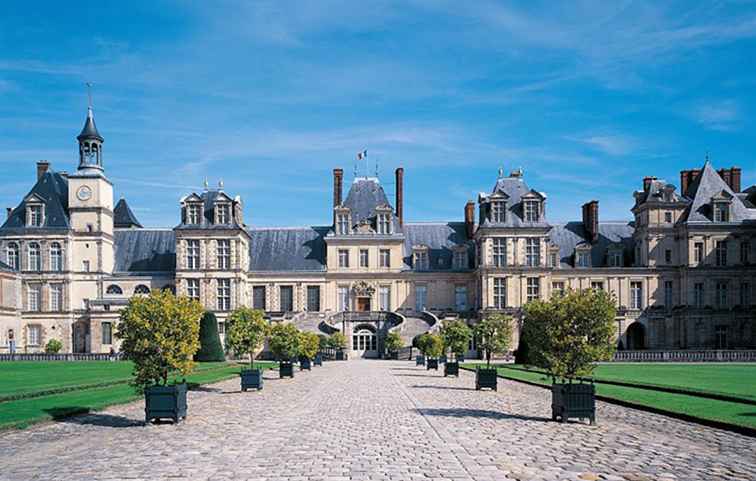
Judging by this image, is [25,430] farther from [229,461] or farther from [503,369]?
[503,369]

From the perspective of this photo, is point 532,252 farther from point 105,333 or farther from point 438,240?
point 105,333

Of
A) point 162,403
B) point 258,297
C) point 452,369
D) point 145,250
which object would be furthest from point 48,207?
point 162,403

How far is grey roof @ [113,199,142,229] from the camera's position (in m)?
67.0

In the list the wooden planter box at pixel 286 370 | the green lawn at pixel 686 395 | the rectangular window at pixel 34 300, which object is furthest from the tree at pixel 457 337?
the rectangular window at pixel 34 300

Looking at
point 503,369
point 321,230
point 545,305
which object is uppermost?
point 321,230

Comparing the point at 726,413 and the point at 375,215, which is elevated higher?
the point at 375,215

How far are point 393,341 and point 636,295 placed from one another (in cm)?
1875

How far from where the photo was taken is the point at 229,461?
465 inches

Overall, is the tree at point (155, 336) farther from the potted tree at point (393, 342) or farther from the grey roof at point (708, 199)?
the grey roof at point (708, 199)

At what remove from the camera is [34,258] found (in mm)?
57312

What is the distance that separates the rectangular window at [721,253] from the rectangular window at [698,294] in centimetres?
196

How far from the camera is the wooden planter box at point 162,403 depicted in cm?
1623

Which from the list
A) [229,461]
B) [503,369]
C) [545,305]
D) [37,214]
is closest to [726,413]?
[545,305]

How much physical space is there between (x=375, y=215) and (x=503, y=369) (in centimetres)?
2562
